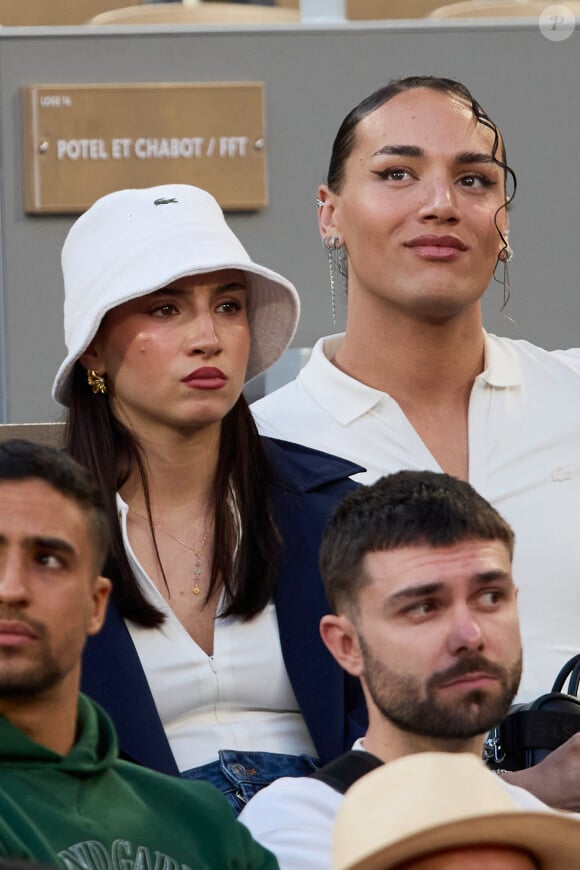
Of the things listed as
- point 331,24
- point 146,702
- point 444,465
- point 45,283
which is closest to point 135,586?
point 146,702

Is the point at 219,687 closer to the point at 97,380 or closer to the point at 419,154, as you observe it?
the point at 97,380

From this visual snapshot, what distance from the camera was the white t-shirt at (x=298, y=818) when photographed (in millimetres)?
1896

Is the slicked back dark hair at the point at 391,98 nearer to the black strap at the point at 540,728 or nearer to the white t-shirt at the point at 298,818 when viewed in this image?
the black strap at the point at 540,728

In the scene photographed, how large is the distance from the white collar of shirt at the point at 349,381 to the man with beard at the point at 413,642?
2.51 ft

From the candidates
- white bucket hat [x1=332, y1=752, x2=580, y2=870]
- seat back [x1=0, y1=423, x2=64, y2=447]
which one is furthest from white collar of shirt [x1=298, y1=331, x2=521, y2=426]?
white bucket hat [x1=332, y1=752, x2=580, y2=870]

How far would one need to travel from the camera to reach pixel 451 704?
6.48 ft

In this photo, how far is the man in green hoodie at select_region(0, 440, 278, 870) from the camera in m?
1.73

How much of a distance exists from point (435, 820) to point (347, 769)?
0.58 meters

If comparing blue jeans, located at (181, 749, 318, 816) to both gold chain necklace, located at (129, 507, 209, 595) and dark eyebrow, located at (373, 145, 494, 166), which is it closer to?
gold chain necklace, located at (129, 507, 209, 595)

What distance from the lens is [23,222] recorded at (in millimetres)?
3639

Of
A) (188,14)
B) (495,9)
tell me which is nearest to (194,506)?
(188,14)

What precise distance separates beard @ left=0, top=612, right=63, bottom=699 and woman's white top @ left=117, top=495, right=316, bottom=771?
21.3 inches

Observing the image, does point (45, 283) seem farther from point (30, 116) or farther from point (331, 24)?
point (331, 24)

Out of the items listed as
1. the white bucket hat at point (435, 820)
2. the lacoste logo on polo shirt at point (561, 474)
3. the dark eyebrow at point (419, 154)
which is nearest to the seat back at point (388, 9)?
the dark eyebrow at point (419, 154)
